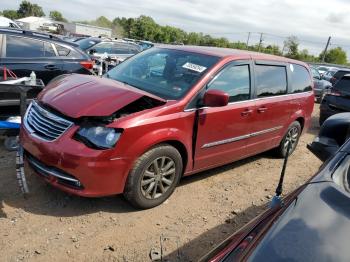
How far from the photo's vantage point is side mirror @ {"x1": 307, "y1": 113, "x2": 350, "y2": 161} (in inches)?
108

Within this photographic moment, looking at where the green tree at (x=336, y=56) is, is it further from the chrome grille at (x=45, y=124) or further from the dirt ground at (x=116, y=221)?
the chrome grille at (x=45, y=124)

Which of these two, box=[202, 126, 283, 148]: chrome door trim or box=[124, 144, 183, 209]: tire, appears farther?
box=[202, 126, 283, 148]: chrome door trim

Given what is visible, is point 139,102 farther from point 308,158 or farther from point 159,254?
point 308,158

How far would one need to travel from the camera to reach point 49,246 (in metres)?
3.47

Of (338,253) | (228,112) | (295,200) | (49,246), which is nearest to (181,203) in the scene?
(228,112)

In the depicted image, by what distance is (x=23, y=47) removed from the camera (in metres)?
6.63

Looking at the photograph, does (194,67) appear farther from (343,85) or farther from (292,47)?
(292,47)

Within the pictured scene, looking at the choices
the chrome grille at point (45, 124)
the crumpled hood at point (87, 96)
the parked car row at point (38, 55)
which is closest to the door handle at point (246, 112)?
the crumpled hood at point (87, 96)

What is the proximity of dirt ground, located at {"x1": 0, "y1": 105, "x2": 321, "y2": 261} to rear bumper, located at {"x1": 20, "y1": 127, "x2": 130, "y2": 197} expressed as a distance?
353mm

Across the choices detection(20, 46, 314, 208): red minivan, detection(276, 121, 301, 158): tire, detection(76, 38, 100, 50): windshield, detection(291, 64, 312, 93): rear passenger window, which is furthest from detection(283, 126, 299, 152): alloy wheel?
detection(76, 38, 100, 50): windshield

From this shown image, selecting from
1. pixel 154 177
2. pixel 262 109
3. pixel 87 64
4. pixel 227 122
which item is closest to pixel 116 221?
pixel 154 177

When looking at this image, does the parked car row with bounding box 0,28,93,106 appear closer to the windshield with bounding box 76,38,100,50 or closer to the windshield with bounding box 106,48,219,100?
the windshield with bounding box 106,48,219,100

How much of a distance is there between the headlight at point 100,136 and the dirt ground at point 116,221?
2.69 ft

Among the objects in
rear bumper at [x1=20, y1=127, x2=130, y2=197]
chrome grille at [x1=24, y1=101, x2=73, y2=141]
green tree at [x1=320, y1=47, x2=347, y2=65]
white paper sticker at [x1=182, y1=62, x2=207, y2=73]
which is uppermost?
white paper sticker at [x1=182, y1=62, x2=207, y2=73]
